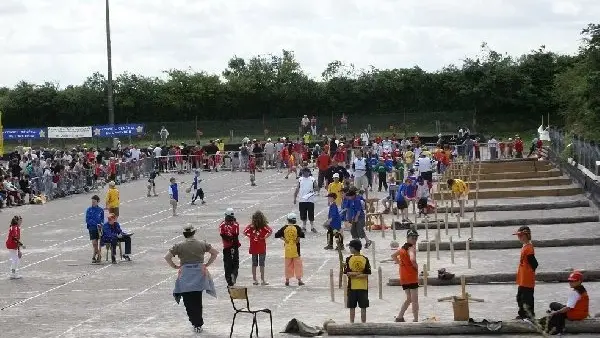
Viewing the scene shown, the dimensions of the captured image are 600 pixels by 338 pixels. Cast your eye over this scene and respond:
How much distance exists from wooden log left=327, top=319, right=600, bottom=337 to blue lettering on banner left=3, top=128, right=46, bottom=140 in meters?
59.4

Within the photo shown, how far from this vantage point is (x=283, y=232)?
982 inches

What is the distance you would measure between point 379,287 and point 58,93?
67.2 m

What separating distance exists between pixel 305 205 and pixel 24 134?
4563 centimetres

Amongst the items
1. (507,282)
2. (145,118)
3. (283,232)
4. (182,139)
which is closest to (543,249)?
(507,282)

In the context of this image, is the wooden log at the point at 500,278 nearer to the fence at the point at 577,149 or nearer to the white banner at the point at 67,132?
the fence at the point at 577,149

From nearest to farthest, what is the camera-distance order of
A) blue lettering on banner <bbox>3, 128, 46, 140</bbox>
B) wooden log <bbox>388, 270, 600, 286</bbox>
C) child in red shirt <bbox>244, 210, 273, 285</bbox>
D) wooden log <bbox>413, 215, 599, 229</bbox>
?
wooden log <bbox>388, 270, 600, 286</bbox>, child in red shirt <bbox>244, 210, 273, 285</bbox>, wooden log <bbox>413, 215, 599, 229</bbox>, blue lettering on banner <bbox>3, 128, 46, 140</bbox>

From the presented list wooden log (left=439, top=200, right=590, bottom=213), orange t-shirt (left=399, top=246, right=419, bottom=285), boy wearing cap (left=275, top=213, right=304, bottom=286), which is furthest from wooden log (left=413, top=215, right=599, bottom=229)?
orange t-shirt (left=399, top=246, right=419, bottom=285)

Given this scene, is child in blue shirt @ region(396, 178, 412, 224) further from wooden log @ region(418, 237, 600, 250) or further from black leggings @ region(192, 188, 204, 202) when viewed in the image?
black leggings @ region(192, 188, 204, 202)

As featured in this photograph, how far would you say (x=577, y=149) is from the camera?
4316cm

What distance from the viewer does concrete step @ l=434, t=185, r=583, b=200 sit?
→ 137 feet

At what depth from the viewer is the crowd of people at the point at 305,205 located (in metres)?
19.7

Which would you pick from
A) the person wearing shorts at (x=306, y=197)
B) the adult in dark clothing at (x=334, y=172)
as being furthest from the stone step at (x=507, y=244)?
the adult in dark clothing at (x=334, y=172)

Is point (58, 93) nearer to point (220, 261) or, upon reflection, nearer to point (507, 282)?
point (220, 261)

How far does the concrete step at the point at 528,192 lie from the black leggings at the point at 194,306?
23.2 metres
